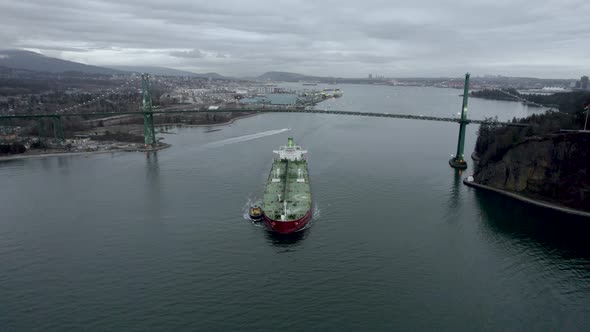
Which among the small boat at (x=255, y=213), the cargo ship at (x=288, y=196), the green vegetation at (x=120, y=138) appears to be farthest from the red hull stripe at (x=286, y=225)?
the green vegetation at (x=120, y=138)

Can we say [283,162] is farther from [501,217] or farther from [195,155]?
[501,217]

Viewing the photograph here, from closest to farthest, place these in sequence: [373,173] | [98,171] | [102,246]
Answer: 1. [102,246]
2. [373,173]
3. [98,171]

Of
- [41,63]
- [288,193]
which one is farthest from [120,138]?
[41,63]

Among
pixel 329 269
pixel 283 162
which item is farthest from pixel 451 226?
pixel 283 162

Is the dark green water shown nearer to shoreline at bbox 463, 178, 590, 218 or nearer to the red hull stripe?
the red hull stripe

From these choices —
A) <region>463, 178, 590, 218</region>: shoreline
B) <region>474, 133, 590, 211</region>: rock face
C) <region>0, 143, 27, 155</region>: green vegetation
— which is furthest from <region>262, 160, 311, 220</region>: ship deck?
<region>0, 143, 27, 155</region>: green vegetation

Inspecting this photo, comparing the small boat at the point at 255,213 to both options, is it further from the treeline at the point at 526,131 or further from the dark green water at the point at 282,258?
the treeline at the point at 526,131
